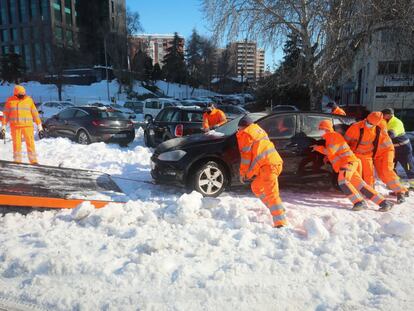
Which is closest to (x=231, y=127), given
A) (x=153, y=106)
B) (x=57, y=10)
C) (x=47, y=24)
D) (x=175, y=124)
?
(x=175, y=124)

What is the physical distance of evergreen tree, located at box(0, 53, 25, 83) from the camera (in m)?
56.9

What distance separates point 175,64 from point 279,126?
72.1 m

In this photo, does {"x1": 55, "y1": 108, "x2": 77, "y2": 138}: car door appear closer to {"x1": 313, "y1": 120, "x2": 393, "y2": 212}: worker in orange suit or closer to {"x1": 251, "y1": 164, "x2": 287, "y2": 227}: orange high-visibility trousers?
{"x1": 251, "y1": 164, "x2": 287, "y2": 227}: orange high-visibility trousers

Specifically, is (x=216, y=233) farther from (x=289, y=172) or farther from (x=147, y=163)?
(x=147, y=163)

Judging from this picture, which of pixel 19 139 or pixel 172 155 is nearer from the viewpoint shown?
pixel 172 155

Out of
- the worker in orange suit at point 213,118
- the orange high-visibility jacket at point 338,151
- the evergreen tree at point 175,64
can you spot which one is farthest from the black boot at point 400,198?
the evergreen tree at point 175,64

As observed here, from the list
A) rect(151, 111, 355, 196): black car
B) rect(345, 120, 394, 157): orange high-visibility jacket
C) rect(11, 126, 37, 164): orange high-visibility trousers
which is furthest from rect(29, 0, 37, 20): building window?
rect(345, 120, 394, 157): orange high-visibility jacket

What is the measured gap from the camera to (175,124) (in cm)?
1055

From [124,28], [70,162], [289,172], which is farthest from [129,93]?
[289,172]

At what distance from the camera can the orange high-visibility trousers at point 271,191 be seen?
4.61 m

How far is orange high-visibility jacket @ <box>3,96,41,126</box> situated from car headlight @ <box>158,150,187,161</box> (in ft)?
12.2

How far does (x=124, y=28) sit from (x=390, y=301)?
2617 inches

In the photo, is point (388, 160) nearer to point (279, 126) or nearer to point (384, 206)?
point (384, 206)

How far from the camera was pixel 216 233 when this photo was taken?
4.31m
